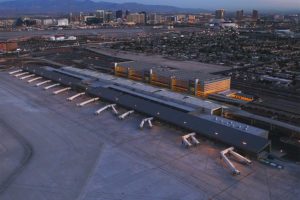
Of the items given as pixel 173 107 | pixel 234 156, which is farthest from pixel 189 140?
pixel 173 107

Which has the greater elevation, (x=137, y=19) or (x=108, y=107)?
(x=137, y=19)

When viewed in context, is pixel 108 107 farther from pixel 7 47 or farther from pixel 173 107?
pixel 7 47

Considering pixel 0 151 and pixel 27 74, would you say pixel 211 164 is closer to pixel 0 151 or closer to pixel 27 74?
pixel 0 151

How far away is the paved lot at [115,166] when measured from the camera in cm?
1367

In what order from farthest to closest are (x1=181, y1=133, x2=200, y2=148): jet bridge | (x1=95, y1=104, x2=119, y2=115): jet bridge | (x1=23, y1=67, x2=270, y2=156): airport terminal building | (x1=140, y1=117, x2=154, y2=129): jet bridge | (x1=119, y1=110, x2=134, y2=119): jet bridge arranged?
(x1=95, y1=104, x2=119, y2=115): jet bridge → (x1=119, y1=110, x2=134, y2=119): jet bridge → (x1=140, y1=117, x2=154, y2=129): jet bridge → (x1=181, y1=133, x2=200, y2=148): jet bridge → (x1=23, y1=67, x2=270, y2=156): airport terminal building

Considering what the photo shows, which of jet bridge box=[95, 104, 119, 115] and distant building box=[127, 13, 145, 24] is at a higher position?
distant building box=[127, 13, 145, 24]

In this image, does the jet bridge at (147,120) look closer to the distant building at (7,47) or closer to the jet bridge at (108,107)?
the jet bridge at (108,107)

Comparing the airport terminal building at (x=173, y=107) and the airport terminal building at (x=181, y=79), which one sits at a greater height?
the airport terminal building at (x=181, y=79)

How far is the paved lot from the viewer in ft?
44.9

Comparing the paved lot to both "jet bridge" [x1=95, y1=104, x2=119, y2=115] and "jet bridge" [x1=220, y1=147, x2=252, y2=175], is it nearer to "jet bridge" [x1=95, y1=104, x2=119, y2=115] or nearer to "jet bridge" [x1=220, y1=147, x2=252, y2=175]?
"jet bridge" [x1=220, y1=147, x2=252, y2=175]

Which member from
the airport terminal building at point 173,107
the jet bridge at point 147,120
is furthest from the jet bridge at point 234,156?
the jet bridge at point 147,120

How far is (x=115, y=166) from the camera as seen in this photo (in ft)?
51.8

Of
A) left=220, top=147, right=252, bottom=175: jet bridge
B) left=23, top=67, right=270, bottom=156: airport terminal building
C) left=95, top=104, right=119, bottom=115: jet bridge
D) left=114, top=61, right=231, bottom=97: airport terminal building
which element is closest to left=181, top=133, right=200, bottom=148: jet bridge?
left=23, top=67, right=270, bottom=156: airport terminal building

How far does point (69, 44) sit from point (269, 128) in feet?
168
